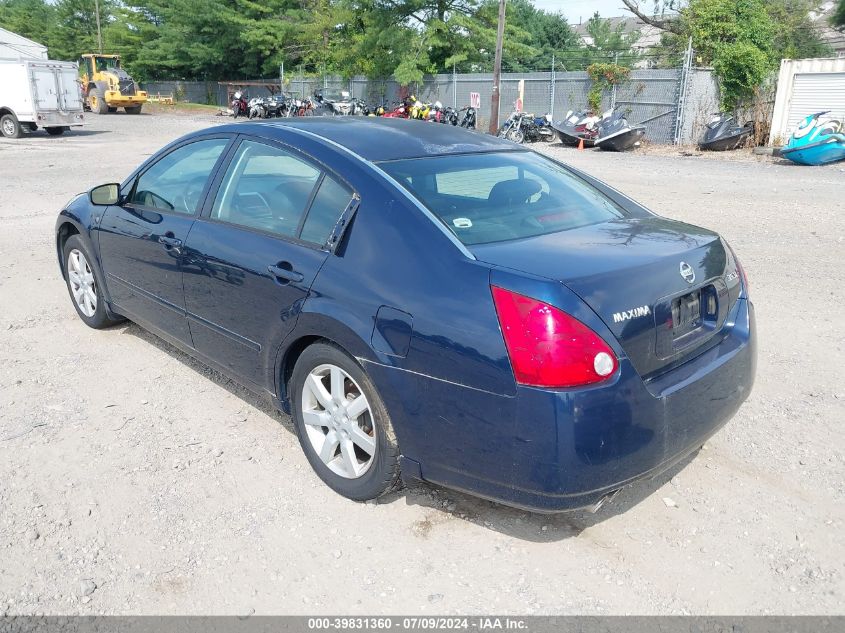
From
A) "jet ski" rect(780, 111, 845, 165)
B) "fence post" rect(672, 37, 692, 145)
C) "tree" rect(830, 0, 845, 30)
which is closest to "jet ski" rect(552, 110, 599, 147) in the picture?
"fence post" rect(672, 37, 692, 145)

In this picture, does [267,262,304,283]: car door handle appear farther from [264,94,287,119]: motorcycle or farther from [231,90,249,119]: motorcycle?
[231,90,249,119]: motorcycle

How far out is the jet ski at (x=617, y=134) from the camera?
21438 millimetres

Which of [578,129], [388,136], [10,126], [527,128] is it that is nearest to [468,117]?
[527,128]

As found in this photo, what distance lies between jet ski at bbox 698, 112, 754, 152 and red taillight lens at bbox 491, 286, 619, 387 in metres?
20.1

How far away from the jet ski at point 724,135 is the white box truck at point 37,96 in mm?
20020

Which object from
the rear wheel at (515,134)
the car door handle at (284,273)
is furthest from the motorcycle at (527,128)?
the car door handle at (284,273)

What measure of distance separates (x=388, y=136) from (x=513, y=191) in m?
0.70

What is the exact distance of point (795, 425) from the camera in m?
3.99

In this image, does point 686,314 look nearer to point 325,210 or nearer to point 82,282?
point 325,210

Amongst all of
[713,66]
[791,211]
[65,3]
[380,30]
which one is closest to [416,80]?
[380,30]

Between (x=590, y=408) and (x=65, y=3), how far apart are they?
75.4 m

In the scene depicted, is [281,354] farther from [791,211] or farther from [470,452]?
[791,211]

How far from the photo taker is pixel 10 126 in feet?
80.7

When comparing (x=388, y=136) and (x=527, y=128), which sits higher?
(x=388, y=136)
